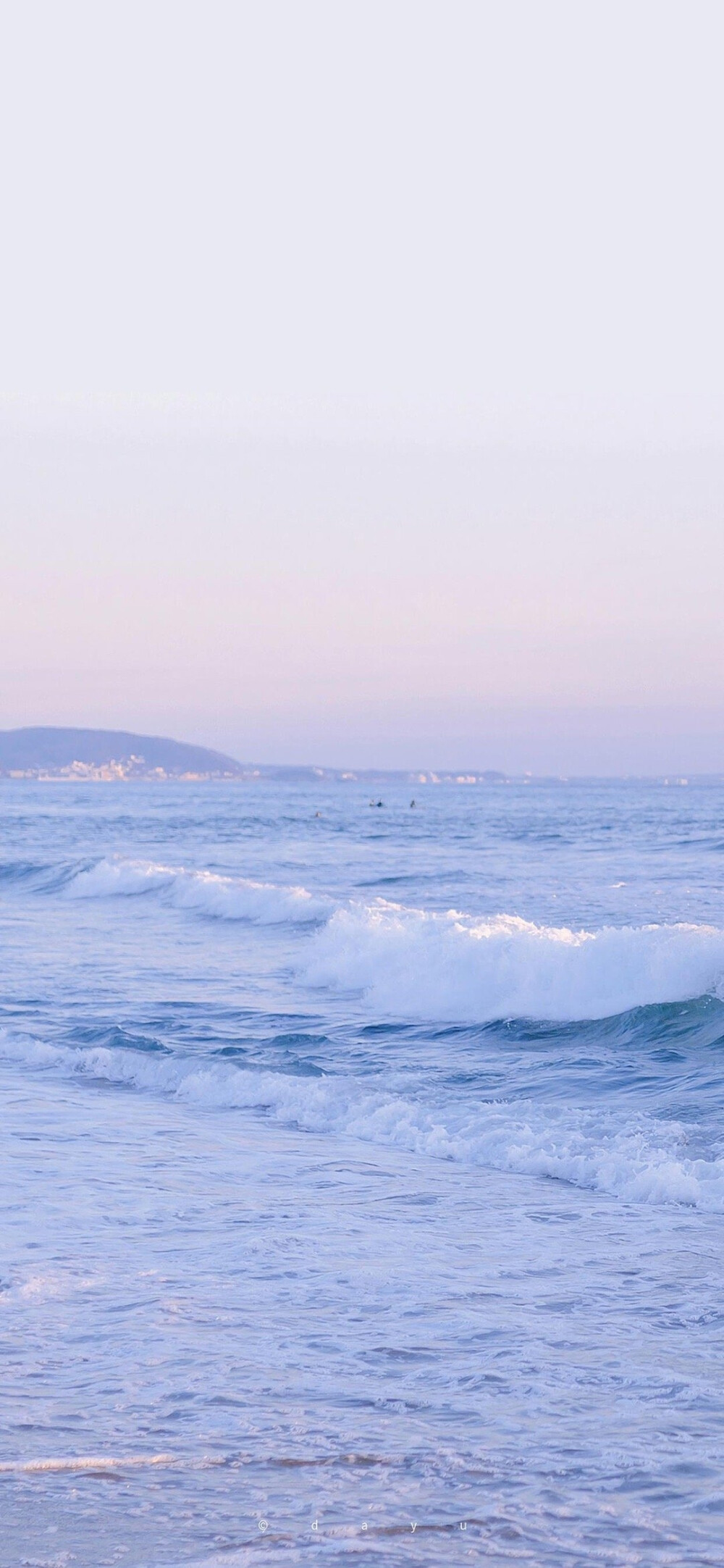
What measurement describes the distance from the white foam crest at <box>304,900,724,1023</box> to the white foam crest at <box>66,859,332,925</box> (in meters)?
5.56

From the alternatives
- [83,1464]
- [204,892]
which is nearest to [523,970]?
[83,1464]

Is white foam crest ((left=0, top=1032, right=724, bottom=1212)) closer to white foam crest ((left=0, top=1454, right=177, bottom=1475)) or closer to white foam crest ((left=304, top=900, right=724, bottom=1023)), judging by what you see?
white foam crest ((left=304, top=900, right=724, bottom=1023))

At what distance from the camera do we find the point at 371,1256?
687 cm

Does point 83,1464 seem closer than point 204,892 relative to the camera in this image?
Yes

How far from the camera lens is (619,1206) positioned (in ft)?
26.2

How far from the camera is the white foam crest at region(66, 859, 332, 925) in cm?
2573

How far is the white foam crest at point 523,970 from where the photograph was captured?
621 inches

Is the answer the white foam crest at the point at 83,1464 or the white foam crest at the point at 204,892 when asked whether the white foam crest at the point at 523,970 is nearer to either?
the white foam crest at the point at 204,892

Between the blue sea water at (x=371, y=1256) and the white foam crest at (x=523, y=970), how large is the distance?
0.06 metres

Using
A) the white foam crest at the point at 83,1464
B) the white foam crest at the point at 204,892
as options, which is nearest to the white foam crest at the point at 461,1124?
the white foam crest at the point at 83,1464

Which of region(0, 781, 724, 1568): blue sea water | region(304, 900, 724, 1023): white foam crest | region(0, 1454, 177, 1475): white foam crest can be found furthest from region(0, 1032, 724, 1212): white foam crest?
region(0, 1454, 177, 1475): white foam crest

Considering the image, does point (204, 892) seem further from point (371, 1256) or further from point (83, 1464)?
point (83, 1464)

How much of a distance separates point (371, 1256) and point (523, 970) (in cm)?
1026

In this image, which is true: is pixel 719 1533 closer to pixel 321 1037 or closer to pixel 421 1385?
pixel 421 1385
